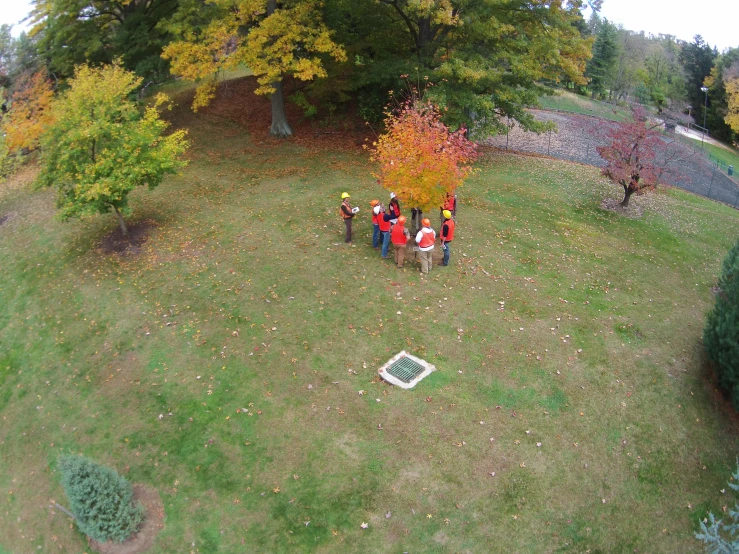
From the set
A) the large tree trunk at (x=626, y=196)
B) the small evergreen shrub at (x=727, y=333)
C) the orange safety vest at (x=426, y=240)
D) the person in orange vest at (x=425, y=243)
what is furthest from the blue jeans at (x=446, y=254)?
the large tree trunk at (x=626, y=196)

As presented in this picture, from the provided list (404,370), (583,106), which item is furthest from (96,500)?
(583,106)

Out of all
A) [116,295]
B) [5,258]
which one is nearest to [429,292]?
[116,295]

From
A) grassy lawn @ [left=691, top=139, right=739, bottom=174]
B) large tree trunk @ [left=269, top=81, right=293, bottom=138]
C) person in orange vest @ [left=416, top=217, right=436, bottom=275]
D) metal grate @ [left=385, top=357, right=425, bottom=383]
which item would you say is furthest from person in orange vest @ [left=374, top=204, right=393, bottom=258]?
grassy lawn @ [left=691, top=139, right=739, bottom=174]

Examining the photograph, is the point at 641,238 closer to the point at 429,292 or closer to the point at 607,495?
the point at 429,292

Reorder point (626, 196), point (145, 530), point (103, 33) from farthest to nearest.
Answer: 1. point (103, 33)
2. point (626, 196)
3. point (145, 530)

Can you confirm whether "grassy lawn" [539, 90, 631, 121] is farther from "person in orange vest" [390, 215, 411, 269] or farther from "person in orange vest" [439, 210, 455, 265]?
"person in orange vest" [390, 215, 411, 269]

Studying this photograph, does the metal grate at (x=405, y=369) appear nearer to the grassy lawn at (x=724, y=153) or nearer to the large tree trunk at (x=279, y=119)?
the large tree trunk at (x=279, y=119)

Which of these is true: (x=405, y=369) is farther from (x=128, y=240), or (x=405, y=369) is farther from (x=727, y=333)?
(x=128, y=240)
